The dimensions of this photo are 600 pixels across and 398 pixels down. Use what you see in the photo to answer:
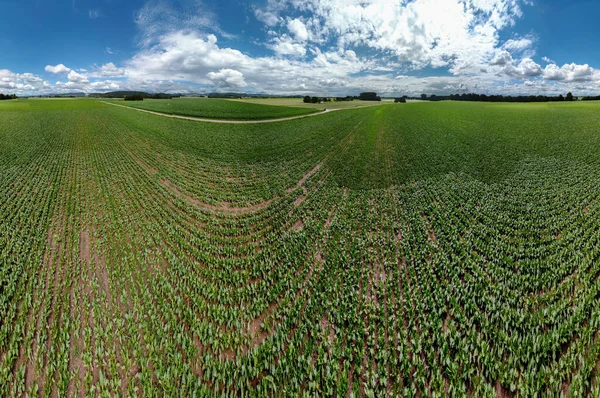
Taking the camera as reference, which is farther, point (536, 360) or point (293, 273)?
point (293, 273)

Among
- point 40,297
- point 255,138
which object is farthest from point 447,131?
point 40,297

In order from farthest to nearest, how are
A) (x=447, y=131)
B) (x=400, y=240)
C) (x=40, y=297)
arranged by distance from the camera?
(x=447, y=131)
(x=400, y=240)
(x=40, y=297)

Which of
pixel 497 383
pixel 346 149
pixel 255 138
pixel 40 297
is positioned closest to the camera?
pixel 497 383

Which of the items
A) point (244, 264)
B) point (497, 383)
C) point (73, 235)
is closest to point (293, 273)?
A: point (244, 264)

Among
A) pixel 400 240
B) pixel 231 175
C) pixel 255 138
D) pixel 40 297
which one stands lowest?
pixel 40 297

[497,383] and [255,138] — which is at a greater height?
[255,138]

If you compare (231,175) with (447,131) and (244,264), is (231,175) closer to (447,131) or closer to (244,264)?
(244,264)

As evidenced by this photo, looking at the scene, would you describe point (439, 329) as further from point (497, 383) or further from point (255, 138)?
point (255, 138)
